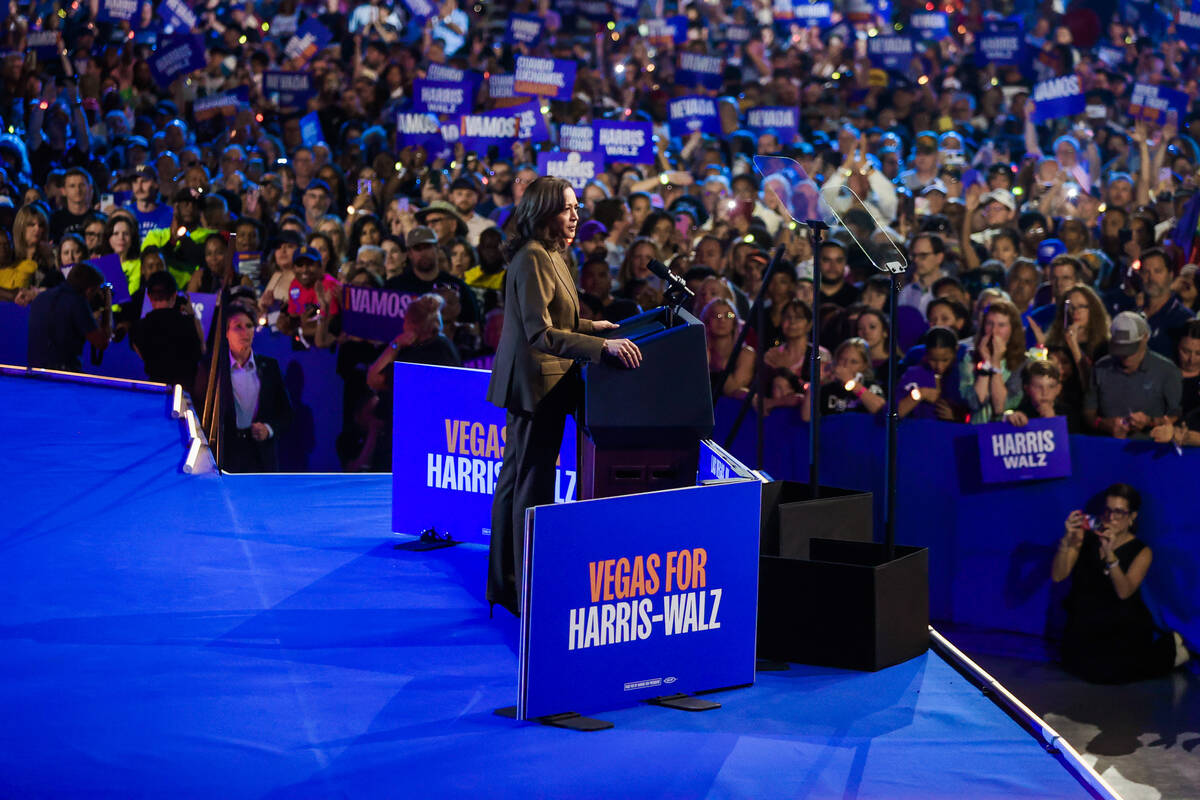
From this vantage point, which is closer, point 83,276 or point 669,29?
point 83,276

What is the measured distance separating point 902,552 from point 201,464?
158 inches

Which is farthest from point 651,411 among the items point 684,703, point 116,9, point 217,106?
point 116,9

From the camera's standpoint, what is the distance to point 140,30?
55.5 ft

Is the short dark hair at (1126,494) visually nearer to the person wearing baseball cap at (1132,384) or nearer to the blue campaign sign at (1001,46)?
the person wearing baseball cap at (1132,384)

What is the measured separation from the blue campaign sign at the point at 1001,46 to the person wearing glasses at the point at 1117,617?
11.3 m

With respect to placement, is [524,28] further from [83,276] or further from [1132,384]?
[1132,384]

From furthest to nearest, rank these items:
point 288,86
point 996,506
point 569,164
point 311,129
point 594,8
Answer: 1. point 594,8
2. point 288,86
3. point 311,129
4. point 569,164
5. point 996,506

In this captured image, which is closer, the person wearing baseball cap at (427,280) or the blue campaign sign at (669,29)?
the person wearing baseball cap at (427,280)

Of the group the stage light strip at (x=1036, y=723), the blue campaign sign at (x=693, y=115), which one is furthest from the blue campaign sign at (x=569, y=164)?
the stage light strip at (x=1036, y=723)

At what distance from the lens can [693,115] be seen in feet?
49.1

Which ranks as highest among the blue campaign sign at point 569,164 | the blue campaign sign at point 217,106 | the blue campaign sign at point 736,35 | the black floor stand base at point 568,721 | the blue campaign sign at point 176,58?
the blue campaign sign at point 736,35

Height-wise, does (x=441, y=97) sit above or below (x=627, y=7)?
below

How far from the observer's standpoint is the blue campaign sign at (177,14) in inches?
640

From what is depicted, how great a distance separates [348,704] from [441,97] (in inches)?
425
